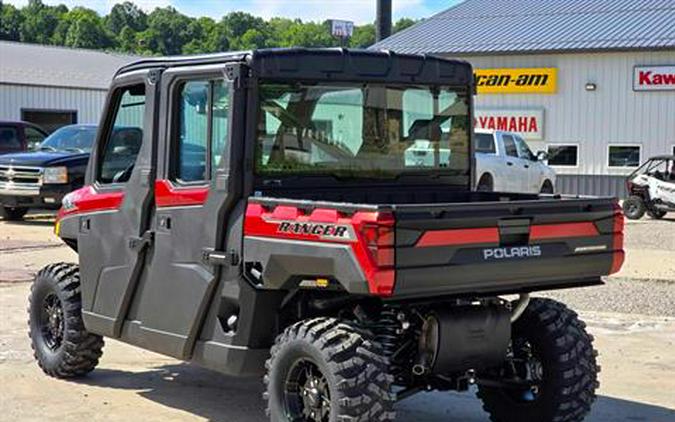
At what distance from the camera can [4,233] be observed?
59.5ft

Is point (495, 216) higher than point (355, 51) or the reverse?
the reverse

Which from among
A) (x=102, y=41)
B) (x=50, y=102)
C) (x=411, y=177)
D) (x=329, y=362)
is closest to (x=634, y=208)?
(x=411, y=177)

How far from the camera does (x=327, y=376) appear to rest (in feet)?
17.9

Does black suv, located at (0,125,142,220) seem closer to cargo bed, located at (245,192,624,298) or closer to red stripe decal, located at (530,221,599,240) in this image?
cargo bed, located at (245,192,624,298)

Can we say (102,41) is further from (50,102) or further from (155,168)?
(155,168)

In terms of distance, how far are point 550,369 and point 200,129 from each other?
2.52 metres

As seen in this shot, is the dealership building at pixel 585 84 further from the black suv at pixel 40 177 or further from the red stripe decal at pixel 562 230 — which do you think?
the red stripe decal at pixel 562 230

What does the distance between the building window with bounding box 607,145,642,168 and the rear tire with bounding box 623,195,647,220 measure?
21.6ft

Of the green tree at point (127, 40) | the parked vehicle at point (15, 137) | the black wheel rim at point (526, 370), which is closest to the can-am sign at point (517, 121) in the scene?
the parked vehicle at point (15, 137)

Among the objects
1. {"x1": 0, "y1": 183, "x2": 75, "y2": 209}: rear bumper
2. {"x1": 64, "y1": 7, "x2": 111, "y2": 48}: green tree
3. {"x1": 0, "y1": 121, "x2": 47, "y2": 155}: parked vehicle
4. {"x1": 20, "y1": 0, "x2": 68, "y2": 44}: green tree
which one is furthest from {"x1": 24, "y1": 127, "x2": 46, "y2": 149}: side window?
{"x1": 20, "y1": 0, "x2": 68, "y2": 44}: green tree

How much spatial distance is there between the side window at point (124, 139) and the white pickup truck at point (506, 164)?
15462mm

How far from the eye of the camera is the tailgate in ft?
17.1

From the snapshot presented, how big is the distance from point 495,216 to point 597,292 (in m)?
7.16

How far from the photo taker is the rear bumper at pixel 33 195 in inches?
738
